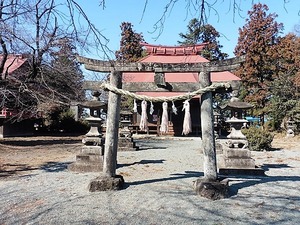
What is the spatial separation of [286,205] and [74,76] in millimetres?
12398

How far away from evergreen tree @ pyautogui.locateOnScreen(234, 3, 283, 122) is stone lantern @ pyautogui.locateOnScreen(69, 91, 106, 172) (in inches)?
795

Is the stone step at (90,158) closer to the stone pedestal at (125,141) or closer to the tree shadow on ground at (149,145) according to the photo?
the stone pedestal at (125,141)

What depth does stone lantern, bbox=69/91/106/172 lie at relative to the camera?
25.5 ft

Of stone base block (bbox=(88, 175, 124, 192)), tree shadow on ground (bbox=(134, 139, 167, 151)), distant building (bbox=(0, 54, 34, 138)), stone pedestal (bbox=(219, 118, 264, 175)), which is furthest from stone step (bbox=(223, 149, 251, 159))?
distant building (bbox=(0, 54, 34, 138))

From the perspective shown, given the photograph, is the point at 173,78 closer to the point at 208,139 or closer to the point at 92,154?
the point at 92,154

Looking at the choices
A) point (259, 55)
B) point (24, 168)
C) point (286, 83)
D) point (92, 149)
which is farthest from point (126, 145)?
point (259, 55)

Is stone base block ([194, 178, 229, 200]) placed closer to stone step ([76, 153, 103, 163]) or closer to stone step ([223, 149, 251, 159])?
stone step ([223, 149, 251, 159])

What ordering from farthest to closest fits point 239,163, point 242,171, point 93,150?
point 93,150
point 239,163
point 242,171

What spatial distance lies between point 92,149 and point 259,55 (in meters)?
22.0

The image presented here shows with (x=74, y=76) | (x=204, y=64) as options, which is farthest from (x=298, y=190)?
(x=74, y=76)

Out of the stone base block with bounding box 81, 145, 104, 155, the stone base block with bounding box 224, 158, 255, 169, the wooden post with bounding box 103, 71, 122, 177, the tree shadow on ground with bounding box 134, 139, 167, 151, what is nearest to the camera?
the wooden post with bounding box 103, 71, 122, 177

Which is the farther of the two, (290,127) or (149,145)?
(290,127)

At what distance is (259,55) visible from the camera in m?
25.8

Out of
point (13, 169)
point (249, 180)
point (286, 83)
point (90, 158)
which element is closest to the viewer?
point (249, 180)
